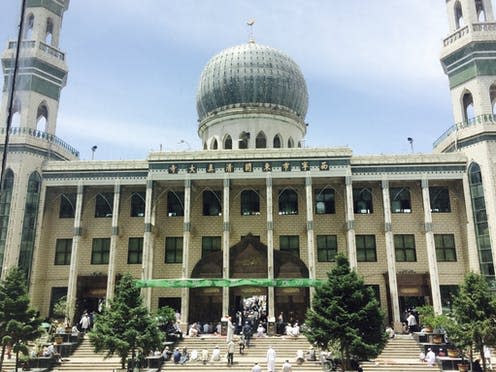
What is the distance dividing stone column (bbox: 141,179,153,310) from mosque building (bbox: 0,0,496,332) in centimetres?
8

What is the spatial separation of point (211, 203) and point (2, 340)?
17.6 metres

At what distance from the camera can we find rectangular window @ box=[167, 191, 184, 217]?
120 feet

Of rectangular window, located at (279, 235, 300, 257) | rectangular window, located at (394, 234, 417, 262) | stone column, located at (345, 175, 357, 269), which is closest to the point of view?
stone column, located at (345, 175, 357, 269)

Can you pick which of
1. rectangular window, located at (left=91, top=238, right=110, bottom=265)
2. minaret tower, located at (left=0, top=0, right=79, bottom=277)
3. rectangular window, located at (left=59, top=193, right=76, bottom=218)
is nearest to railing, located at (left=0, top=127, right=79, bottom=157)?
minaret tower, located at (left=0, top=0, right=79, bottom=277)

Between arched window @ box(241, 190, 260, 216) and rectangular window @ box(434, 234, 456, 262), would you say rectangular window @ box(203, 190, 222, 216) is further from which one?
rectangular window @ box(434, 234, 456, 262)

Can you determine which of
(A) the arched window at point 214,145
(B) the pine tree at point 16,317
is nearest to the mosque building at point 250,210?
(A) the arched window at point 214,145

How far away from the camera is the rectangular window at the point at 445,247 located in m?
34.5

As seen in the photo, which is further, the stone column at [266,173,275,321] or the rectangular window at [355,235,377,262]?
the rectangular window at [355,235,377,262]

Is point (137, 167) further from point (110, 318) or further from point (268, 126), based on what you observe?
point (110, 318)

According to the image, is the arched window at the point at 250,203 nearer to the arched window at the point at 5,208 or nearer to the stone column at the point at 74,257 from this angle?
the stone column at the point at 74,257

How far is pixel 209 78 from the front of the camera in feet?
135

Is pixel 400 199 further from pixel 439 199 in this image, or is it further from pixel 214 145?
pixel 214 145

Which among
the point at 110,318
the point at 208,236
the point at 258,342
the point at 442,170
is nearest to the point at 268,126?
the point at 208,236

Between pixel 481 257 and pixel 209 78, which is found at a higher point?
pixel 209 78
